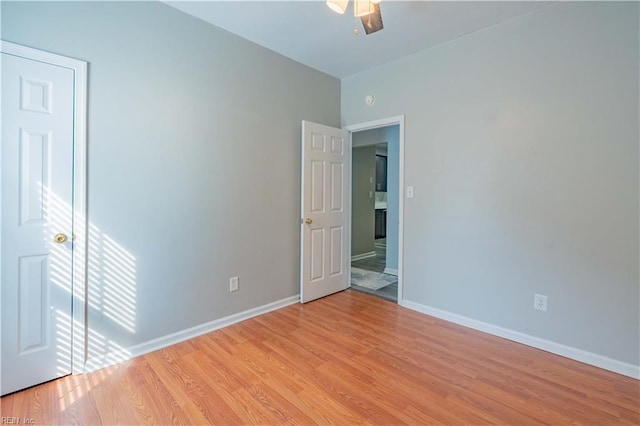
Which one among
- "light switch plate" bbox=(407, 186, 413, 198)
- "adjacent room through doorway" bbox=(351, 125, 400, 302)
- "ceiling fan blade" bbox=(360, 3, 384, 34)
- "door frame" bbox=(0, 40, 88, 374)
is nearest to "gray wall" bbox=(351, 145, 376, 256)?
"adjacent room through doorway" bbox=(351, 125, 400, 302)

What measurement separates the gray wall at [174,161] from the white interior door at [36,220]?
0.47 ft

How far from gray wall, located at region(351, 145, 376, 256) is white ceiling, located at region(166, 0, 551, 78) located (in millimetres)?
2714

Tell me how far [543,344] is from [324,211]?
238 cm

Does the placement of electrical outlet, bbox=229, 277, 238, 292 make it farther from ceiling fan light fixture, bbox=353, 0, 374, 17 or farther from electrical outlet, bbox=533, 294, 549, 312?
electrical outlet, bbox=533, 294, 549, 312

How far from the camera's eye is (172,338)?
2.52 m

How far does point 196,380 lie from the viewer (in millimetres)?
2016

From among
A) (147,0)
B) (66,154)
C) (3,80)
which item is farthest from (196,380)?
(147,0)

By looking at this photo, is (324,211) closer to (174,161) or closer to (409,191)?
(409,191)

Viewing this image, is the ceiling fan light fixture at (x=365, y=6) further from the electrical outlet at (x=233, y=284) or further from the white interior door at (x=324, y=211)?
the electrical outlet at (x=233, y=284)

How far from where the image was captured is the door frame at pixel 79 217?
6.61 feet

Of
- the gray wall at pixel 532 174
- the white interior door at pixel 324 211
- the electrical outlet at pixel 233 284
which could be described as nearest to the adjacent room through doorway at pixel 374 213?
the white interior door at pixel 324 211

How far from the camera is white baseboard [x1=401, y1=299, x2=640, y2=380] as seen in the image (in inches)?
83.9

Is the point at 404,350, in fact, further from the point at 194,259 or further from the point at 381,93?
the point at 381,93

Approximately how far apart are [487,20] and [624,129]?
1.36 meters
